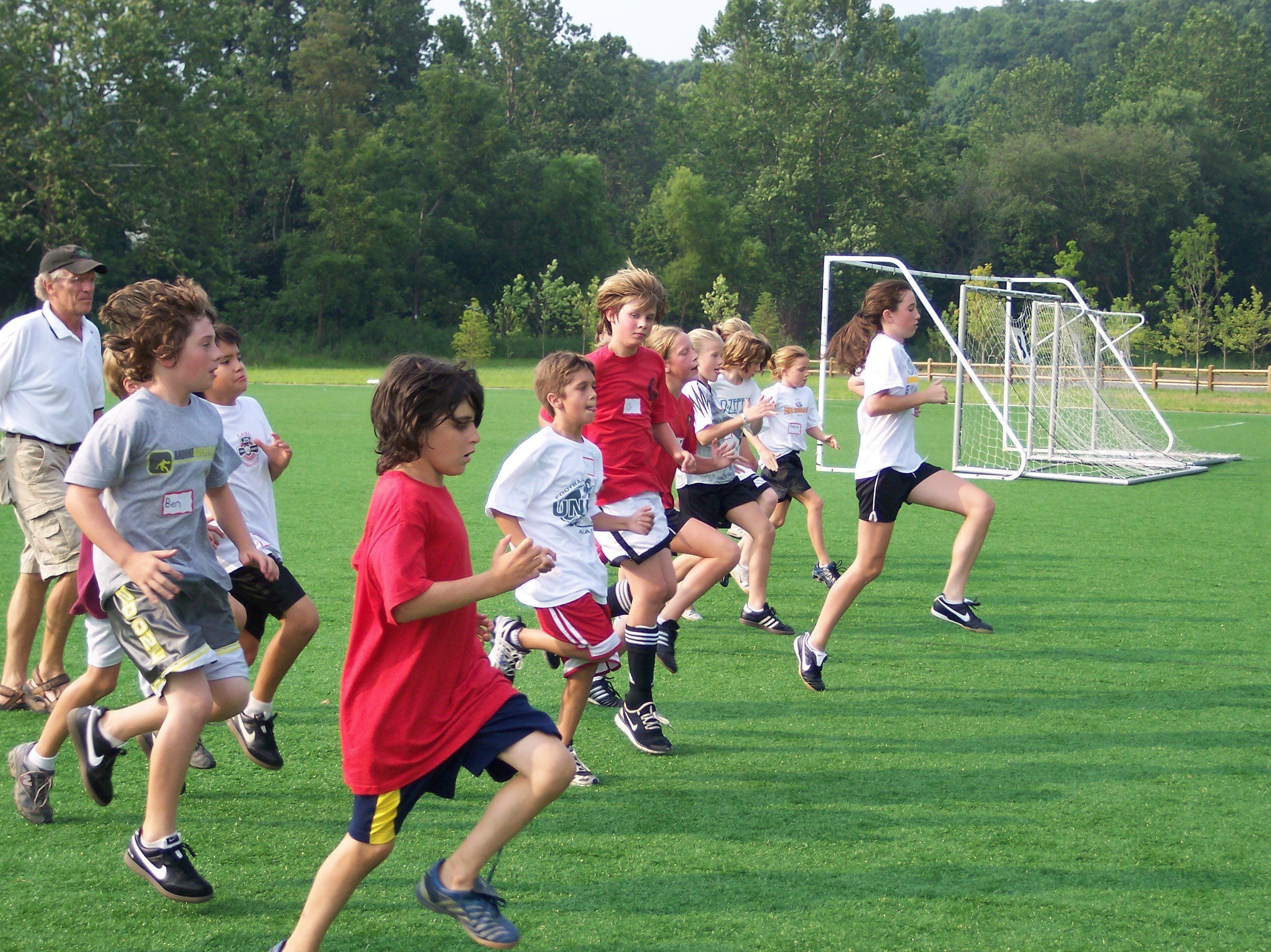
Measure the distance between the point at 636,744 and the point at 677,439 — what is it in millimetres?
1416

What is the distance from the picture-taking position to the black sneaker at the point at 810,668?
5.57 m

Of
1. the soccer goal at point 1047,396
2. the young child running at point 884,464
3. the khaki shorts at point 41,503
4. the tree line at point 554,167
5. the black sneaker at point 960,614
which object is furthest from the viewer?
the tree line at point 554,167

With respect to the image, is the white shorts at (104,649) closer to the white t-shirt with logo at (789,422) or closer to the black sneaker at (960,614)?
the black sneaker at (960,614)

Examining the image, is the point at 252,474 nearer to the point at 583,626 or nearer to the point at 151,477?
the point at 151,477

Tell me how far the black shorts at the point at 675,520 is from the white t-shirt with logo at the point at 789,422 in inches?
96.8

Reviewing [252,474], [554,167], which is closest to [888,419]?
[252,474]

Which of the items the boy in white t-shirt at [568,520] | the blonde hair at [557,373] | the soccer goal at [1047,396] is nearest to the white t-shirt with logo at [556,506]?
the boy in white t-shirt at [568,520]

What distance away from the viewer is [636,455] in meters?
5.01

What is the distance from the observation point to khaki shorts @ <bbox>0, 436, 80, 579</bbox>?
4.95m

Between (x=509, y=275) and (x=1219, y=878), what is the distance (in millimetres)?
56777

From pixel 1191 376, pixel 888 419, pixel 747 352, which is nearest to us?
pixel 888 419

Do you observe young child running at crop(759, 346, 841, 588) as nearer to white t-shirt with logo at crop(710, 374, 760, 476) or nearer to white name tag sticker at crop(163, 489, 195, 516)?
white t-shirt with logo at crop(710, 374, 760, 476)

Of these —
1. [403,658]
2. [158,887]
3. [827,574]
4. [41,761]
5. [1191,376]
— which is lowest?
[1191,376]

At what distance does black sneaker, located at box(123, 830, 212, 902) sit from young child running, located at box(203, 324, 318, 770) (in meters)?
1.11
